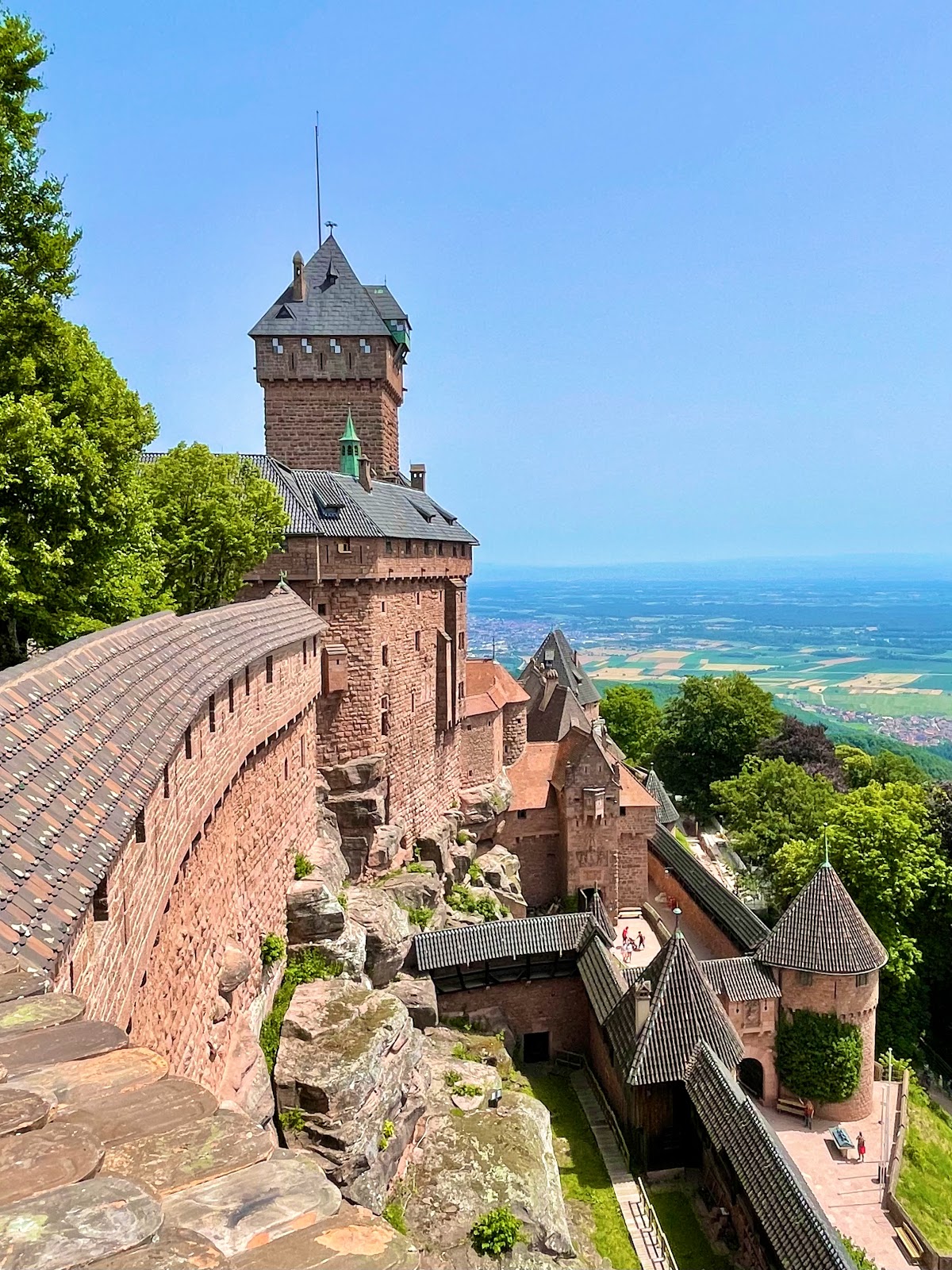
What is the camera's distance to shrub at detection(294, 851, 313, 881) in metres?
14.8

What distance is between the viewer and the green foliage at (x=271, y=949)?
1198 centimetres

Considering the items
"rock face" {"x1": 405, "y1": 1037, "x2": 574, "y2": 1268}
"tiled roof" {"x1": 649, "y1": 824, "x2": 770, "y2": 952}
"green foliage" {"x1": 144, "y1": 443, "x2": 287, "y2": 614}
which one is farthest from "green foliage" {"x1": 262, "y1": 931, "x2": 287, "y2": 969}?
"tiled roof" {"x1": 649, "y1": 824, "x2": 770, "y2": 952}

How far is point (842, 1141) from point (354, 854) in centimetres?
1422

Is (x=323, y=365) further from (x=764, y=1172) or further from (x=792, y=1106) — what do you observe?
(x=792, y=1106)

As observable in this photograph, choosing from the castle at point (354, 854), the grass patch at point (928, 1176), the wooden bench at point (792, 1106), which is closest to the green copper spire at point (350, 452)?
the castle at point (354, 854)

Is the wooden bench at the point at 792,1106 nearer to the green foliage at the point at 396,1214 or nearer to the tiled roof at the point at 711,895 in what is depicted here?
the tiled roof at the point at 711,895

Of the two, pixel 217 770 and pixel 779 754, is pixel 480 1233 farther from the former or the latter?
pixel 779 754

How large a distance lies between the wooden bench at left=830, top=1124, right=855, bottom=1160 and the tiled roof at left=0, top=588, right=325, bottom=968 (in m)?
20.1

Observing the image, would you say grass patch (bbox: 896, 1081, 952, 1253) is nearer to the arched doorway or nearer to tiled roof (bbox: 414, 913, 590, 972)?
the arched doorway

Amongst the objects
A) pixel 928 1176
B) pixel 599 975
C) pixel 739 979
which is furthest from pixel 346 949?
pixel 928 1176

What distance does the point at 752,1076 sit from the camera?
70.9ft

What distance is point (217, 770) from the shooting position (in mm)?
9398

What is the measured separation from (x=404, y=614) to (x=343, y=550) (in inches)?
129

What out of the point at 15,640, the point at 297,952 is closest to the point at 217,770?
the point at 15,640
